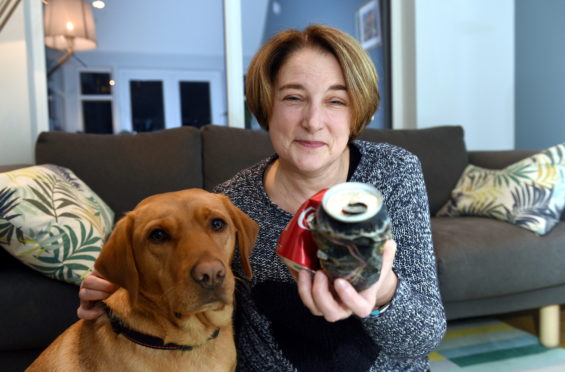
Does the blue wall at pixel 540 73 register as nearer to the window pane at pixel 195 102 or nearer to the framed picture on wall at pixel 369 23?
the framed picture on wall at pixel 369 23

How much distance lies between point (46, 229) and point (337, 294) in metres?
1.30

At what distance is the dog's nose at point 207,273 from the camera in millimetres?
871

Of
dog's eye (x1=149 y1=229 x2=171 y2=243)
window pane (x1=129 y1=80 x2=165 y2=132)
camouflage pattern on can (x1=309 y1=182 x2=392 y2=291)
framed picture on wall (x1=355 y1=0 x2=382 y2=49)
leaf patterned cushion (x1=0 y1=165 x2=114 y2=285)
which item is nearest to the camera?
camouflage pattern on can (x1=309 y1=182 x2=392 y2=291)

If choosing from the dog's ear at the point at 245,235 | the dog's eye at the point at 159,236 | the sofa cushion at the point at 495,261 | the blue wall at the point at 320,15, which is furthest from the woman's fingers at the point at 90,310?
the blue wall at the point at 320,15

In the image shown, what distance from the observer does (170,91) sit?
3.29m

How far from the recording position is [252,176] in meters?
1.31

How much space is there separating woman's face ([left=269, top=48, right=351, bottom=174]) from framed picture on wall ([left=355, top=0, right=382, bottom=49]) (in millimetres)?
3021

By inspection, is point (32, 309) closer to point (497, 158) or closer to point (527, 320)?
point (527, 320)

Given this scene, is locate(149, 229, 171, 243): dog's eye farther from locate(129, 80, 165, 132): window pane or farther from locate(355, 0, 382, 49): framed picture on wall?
locate(355, 0, 382, 49): framed picture on wall

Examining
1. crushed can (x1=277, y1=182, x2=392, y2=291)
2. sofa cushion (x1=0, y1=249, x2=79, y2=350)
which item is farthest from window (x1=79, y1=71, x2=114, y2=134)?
crushed can (x1=277, y1=182, x2=392, y2=291)

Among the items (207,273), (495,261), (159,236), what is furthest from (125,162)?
(495,261)

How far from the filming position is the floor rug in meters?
1.96

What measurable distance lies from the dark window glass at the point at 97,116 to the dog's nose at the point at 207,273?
2.64m

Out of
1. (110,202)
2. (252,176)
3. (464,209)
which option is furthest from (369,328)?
(464,209)
